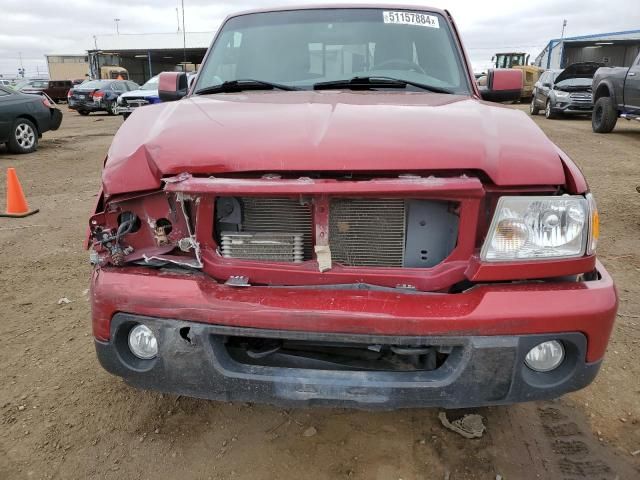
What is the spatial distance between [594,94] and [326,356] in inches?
513

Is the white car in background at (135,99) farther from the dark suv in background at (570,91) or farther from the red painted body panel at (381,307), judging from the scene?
the red painted body panel at (381,307)

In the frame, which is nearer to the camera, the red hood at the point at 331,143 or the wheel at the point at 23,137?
the red hood at the point at 331,143

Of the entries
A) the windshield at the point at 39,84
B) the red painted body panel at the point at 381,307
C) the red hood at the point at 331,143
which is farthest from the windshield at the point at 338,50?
the windshield at the point at 39,84

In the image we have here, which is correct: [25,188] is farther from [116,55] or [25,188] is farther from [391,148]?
[116,55]

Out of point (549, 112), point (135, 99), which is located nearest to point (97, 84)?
point (135, 99)

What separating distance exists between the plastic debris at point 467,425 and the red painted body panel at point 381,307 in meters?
0.75

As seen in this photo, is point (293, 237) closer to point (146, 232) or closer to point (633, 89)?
point (146, 232)

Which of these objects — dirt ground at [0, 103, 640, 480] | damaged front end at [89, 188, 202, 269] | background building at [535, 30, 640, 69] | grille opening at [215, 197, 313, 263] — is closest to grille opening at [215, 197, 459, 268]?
grille opening at [215, 197, 313, 263]

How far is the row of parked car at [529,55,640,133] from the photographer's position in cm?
1100

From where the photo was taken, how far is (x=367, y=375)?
1.81 m

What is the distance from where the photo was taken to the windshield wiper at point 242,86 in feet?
9.93

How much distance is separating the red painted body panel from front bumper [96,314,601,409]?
34mm

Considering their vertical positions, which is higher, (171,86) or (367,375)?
(171,86)

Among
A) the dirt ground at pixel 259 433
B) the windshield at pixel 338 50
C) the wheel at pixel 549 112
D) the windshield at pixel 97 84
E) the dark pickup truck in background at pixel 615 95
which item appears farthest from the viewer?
the windshield at pixel 97 84
